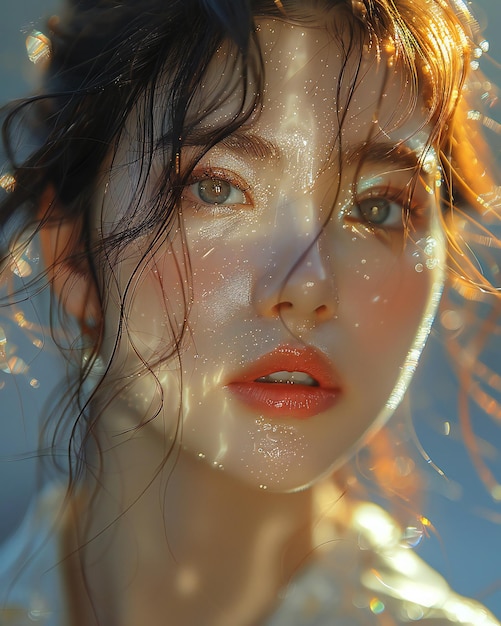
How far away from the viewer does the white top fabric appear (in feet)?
1.81

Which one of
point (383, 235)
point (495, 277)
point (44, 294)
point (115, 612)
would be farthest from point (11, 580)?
point (495, 277)

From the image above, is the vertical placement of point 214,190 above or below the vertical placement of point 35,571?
above

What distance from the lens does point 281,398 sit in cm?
47

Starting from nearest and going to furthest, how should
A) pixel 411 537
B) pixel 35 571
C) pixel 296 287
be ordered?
pixel 296 287
pixel 35 571
pixel 411 537

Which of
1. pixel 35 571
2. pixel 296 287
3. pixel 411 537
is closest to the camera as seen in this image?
pixel 296 287

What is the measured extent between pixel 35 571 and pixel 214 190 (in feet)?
0.99

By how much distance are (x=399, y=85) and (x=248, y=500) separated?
0.95 feet

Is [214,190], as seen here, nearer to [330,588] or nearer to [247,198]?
[247,198]

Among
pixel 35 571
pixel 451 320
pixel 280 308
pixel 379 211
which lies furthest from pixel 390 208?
pixel 35 571

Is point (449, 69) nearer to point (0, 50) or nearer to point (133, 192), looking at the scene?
point (133, 192)

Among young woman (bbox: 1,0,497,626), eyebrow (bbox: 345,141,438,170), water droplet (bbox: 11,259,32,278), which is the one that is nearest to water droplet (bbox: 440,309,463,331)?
young woman (bbox: 1,0,497,626)

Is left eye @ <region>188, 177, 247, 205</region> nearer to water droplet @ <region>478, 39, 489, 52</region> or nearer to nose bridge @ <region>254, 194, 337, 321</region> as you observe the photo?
nose bridge @ <region>254, 194, 337, 321</region>

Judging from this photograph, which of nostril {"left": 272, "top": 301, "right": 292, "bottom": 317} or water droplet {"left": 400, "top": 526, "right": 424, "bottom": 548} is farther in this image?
water droplet {"left": 400, "top": 526, "right": 424, "bottom": 548}

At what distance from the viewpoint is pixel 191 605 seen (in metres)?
0.54
